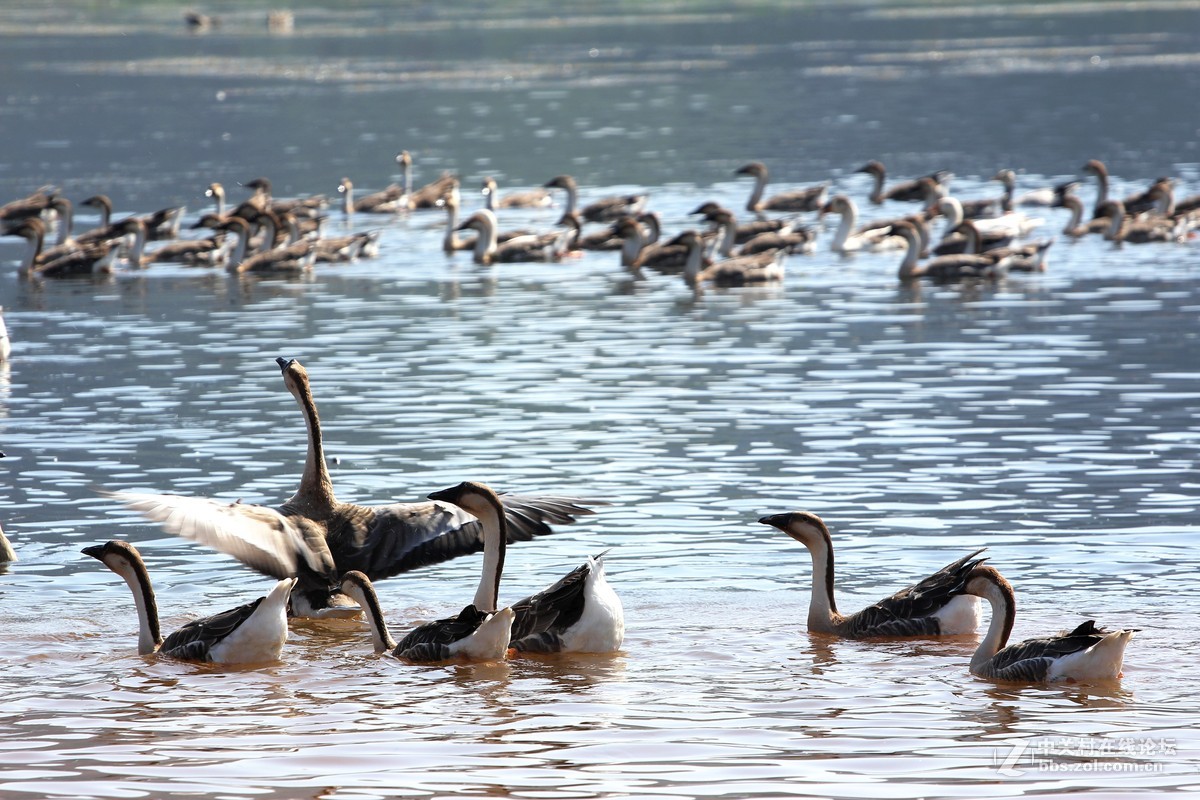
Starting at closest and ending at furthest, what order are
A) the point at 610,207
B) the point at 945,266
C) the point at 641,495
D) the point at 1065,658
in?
1. the point at 1065,658
2. the point at 641,495
3. the point at 945,266
4. the point at 610,207

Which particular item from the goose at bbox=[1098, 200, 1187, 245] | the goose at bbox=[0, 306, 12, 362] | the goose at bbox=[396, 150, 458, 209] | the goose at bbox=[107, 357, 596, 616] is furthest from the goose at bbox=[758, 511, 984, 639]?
the goose at bbox=[396, 150, 458, 209]

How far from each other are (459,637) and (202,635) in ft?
5.14

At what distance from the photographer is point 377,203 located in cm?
3969

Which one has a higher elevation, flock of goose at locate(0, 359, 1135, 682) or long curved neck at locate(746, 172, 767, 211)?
long curved neck at locate(746, 172, 767, 211)

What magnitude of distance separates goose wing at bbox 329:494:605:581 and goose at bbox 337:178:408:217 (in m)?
27.6

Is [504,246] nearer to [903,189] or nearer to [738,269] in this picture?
[738,269]

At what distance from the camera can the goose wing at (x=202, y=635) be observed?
1095 cm

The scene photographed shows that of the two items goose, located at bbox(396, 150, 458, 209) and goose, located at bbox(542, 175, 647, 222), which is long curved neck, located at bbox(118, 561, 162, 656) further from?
goose, located at bbox(396, 150, 458, 209)

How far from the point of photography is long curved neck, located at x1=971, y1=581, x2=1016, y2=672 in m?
10.5

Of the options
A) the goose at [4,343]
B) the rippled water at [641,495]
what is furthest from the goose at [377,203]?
the goose at [4,343]

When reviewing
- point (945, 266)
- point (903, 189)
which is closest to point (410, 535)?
point (945, 266)
